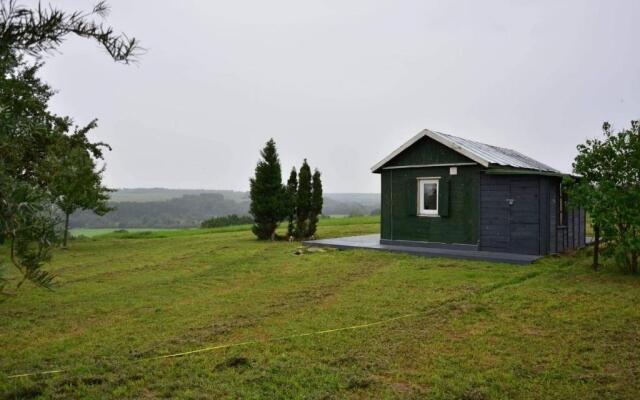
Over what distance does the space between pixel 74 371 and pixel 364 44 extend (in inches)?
817

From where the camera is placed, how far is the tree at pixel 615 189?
833 cm

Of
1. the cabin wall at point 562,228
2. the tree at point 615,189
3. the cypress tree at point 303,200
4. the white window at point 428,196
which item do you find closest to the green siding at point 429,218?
the white window at point 428,196

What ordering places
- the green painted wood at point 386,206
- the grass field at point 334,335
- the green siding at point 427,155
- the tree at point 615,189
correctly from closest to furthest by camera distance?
1. the grass field at point 334,335
2. the tree at point 615,189
3. the green siding at point 427,155
4. the green painted wood at point 386,206

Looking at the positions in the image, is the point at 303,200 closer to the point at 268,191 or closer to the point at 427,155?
the point at 268,191

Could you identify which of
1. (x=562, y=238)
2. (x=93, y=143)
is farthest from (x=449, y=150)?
(x=93, y=143)

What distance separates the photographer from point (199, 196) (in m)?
49.7

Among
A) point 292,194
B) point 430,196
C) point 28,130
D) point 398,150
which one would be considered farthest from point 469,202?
point 28,130

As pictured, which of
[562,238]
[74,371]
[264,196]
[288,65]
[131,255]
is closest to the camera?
[74,371]

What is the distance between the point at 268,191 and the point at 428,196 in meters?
6.43

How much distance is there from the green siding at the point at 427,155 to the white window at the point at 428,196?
60cm

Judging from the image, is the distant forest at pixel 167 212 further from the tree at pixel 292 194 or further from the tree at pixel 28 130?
the tree at pixel 28 130

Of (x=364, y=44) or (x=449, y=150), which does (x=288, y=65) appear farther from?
(x=449, y=150)

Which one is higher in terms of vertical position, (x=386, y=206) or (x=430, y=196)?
(x=430, y=196)

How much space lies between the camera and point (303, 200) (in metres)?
16.6
